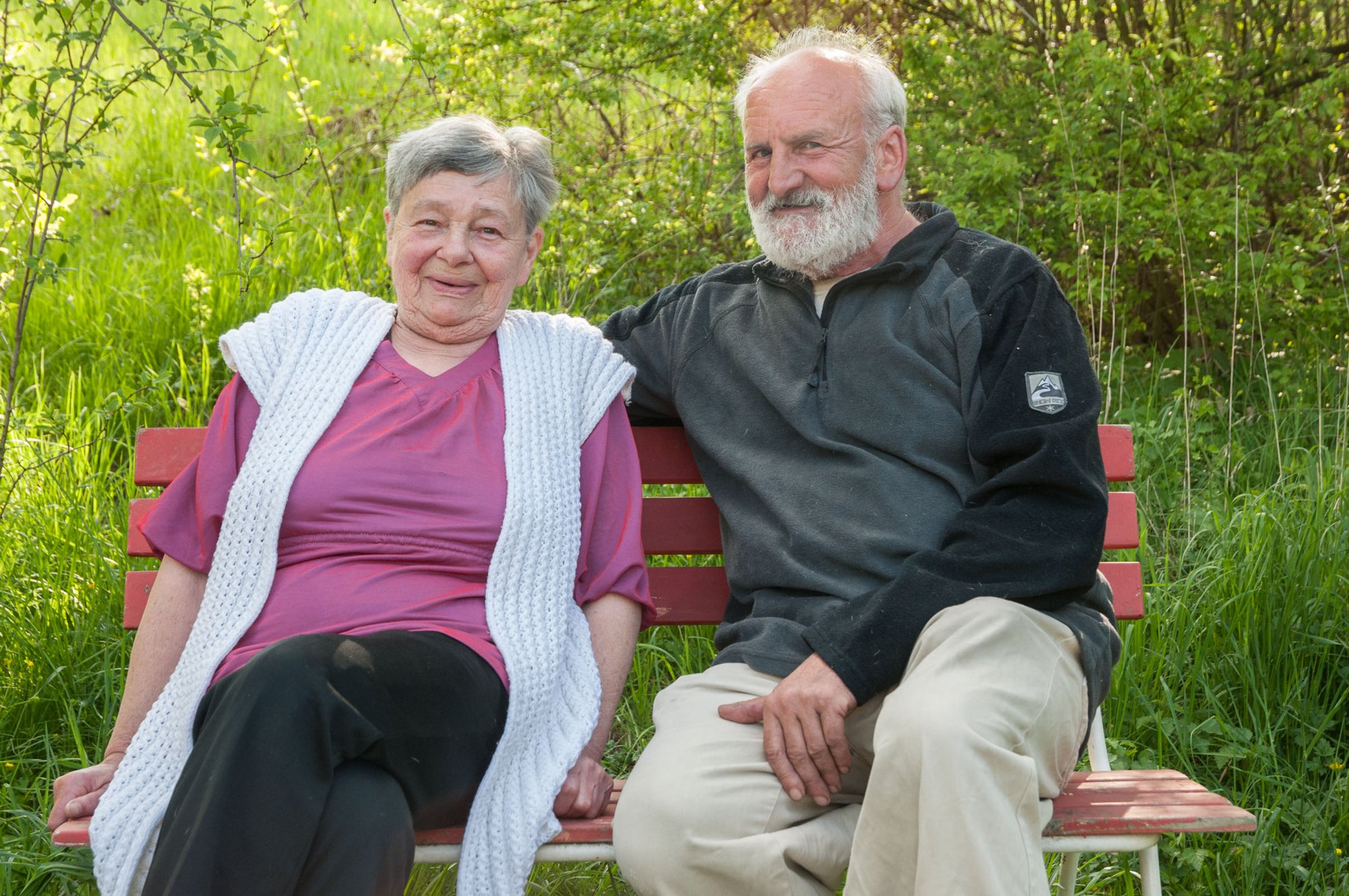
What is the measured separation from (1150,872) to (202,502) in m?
1.96

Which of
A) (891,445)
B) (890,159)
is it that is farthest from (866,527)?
(890,159)

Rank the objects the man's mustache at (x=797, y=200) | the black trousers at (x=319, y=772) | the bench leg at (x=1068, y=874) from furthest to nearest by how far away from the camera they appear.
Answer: the man's mustache at (x=797, y=200)
the bench leg at (x=1068, y=874)
the black trousers at (x=319, y=772)

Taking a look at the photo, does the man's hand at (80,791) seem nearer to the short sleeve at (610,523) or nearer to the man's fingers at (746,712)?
the short sleeve at (610,523)

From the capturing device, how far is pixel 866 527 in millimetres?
2598

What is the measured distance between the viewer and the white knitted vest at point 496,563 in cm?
224

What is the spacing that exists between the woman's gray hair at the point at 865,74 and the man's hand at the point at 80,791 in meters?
1.97

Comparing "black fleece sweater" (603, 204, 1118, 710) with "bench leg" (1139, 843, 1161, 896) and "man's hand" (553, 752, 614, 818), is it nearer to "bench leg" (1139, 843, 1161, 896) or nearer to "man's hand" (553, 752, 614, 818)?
"bench leg" (1139, 843, 1161, 896)

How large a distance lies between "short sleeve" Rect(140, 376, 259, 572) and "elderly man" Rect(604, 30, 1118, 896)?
94 centimetres

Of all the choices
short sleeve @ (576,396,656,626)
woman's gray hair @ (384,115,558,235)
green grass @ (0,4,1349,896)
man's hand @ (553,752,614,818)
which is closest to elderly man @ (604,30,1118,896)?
man's hand @ (553,752,614,818)

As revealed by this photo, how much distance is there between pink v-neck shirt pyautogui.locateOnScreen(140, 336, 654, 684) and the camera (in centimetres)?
246

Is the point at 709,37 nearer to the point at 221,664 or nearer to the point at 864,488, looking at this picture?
the point at 864,488

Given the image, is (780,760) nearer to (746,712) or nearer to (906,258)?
(746,712)

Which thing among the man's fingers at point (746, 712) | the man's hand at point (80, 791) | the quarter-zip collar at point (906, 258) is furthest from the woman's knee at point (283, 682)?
the quarter-zip collar at point (906, 258)

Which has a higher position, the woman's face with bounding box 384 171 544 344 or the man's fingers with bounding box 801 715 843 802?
the woman's face with bounding box 384 171 544 344
